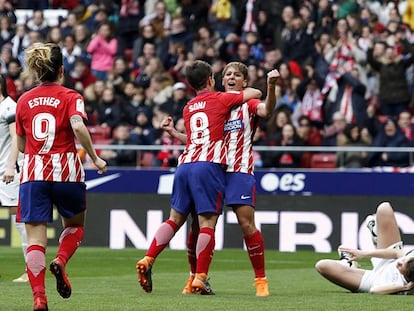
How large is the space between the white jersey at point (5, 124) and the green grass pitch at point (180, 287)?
1394mm

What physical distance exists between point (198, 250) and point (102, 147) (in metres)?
10.4

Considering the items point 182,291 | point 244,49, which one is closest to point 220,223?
point 244,49

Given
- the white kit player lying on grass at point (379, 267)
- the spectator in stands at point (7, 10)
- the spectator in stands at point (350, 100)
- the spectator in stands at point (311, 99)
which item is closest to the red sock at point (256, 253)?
the white kit player lying on grass at point (379, 267)

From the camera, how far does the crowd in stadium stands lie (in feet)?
72.3

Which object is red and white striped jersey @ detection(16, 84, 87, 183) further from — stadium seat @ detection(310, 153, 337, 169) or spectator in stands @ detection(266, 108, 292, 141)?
spectator in stands @ detection(266, 108, 292, 141)

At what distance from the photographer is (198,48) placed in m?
24.6

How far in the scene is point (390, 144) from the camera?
21.3 m

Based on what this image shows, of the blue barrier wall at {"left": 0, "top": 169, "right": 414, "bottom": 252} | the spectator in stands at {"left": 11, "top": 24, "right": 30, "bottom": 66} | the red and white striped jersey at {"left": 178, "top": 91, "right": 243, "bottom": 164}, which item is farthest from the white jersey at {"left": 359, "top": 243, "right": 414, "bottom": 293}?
the spectator in stands at {"left": 11, "top": 24, "right": 30, "bottom": 66}

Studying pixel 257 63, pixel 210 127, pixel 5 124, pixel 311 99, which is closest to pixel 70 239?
pixel 210 127

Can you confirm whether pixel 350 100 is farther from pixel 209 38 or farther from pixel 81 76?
pixel 81 76

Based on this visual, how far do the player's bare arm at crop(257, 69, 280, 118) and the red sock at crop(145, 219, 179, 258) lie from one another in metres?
1.38

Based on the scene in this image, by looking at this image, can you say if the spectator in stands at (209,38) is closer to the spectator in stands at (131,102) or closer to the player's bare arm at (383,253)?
the spectator in stands at (131,102)

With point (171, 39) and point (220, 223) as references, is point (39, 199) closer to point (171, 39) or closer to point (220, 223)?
point (220, 223)

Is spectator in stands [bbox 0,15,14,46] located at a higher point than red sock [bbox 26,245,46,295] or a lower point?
higher
